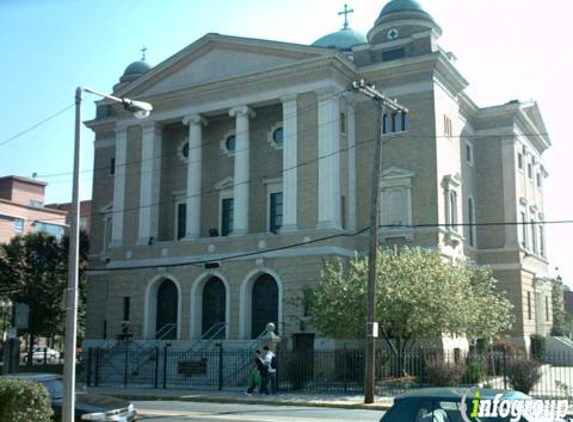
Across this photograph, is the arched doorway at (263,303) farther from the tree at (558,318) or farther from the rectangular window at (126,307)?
the tree at (558,318)

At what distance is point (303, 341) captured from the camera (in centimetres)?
3812

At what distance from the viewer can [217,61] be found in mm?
44281

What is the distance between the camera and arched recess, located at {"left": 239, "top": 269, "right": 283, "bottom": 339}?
132ft

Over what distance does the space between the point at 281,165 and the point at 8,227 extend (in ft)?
168

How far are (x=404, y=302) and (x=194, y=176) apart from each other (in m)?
18.3

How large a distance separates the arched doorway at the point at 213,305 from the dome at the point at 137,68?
21.1 meters

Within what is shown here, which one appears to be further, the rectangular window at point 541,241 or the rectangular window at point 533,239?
the rectangular window at point 541,241

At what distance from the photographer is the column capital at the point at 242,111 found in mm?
42562

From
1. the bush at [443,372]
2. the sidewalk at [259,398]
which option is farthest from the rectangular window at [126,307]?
the bush at [443,372]

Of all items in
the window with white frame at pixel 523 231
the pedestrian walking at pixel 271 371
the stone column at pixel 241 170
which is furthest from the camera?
the window with white frame at pixel 523 231

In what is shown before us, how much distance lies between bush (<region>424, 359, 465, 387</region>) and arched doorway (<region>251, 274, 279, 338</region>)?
12.9 m

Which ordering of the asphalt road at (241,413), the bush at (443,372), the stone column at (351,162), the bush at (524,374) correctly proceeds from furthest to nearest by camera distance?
the stone column at (351,162)
the bush at (443,372)
the bush at (524,374)
the asphalt road at (241,413)

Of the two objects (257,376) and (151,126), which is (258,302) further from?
(151,126)

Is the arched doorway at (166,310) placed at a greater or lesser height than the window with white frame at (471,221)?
lesser
